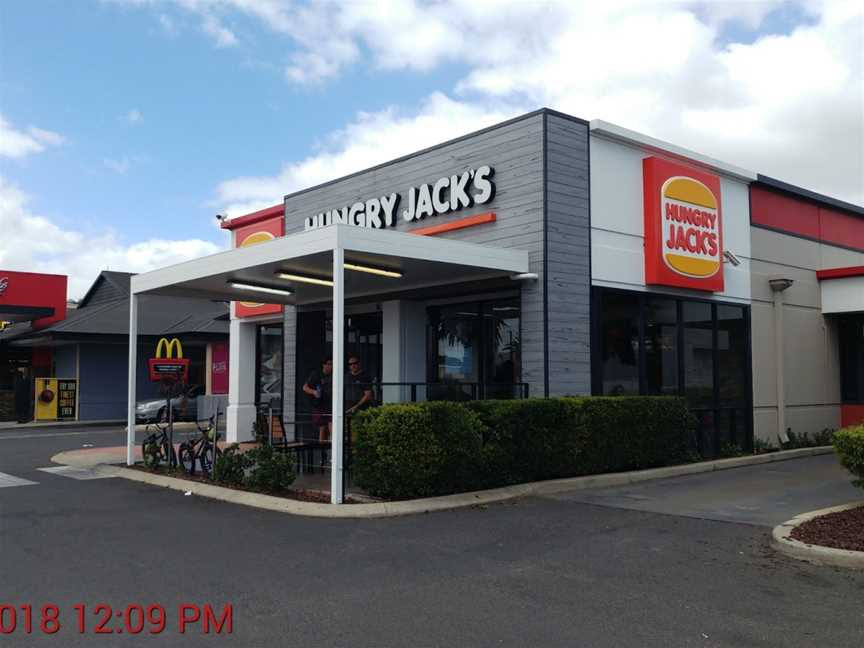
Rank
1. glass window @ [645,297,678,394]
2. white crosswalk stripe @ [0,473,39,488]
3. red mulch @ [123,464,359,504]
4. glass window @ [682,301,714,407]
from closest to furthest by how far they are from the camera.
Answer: red mulch @ [123,464,359,504] < white crosswalk stripe @ [0,473,39,488] < glass window @ [645,297,678,394] < glass window @ [682,301,714,407]

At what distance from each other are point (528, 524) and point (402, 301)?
21.7ft

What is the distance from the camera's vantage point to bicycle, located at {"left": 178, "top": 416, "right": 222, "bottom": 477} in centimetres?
1281

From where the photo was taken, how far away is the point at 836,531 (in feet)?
26.2

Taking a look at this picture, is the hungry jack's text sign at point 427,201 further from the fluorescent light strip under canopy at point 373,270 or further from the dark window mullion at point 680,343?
the dark window mullion at point 680,343

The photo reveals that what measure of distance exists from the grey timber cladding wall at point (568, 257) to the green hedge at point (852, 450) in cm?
443

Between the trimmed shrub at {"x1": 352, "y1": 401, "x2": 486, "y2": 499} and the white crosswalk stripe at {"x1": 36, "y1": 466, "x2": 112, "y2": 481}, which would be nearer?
the trimmed shrub at {"x1": 352, "y1": 401, "x2": 486, "y2": 499}

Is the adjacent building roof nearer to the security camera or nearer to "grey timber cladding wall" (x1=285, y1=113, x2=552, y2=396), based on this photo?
"grey timber cladding wall" (x1=285, y1=113, x2=552, y2=396)

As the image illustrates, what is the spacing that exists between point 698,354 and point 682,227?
2523 mm

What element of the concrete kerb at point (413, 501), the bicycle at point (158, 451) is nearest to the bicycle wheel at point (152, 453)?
the bicycle at point (158, 451)

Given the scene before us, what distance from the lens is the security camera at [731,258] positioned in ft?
53.0

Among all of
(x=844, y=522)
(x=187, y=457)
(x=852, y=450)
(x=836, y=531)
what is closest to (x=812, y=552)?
(x=836, y=531)

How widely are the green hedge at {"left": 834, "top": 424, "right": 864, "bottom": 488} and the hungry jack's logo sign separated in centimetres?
551

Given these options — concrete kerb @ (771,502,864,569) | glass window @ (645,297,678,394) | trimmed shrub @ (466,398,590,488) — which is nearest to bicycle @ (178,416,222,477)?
trimmed shrub @ (466,398,590,488)

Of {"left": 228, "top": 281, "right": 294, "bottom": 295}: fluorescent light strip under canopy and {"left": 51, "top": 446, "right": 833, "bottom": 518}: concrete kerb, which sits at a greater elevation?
{"left": 228, "top": 281, "right": 294, "bottom": 295}: fluorescent light strip under canopy
